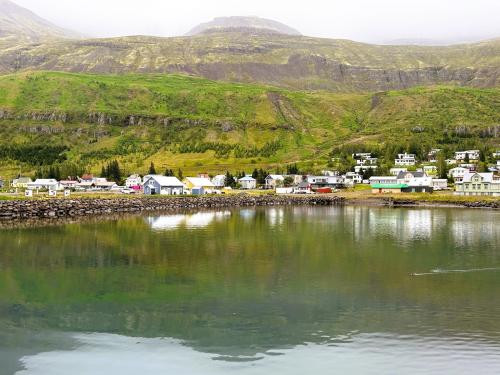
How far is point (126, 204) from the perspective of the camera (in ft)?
259

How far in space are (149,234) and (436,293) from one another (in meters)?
29.4

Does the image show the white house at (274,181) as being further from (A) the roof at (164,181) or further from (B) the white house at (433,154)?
(B) the white house at (433,154)

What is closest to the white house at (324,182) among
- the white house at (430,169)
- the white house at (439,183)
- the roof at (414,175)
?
the roof at (414,175)

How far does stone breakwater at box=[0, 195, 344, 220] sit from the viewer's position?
216 ft

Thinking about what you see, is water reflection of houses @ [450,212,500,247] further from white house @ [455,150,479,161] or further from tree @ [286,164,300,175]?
white house @ [455,150,479,161]

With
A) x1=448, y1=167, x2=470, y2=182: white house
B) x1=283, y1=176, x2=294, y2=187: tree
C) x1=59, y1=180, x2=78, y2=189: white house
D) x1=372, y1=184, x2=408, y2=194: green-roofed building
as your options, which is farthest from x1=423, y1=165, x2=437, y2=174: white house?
x1=59, y1=180, x2=78, y2=189: white house

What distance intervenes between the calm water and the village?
52.7 meters

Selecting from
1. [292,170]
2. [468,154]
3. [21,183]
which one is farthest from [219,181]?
[468,154]

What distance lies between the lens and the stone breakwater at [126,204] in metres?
65.9

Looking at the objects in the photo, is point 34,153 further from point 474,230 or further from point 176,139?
point 474,230

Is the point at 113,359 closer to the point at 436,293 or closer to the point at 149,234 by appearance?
the point at 436,293

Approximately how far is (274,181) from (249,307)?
107m

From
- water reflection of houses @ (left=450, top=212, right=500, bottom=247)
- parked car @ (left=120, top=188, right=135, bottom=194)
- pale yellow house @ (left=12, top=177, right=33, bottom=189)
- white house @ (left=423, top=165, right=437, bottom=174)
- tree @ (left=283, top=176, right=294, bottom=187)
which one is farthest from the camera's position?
white house @ (left=423, top=165, right=437, bottom=174)

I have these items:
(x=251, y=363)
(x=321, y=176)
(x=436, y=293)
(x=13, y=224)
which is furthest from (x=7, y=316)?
(x=321, y=176)
